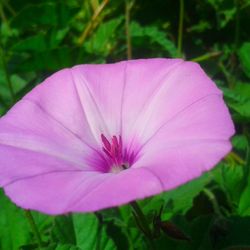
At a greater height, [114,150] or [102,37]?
[114,150]

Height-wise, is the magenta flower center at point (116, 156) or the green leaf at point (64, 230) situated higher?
the magenta flower center at point (116, 156)

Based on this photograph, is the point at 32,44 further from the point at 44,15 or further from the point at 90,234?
the point at 90,234

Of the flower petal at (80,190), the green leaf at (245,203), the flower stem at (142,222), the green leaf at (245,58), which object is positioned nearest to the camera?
the flower petal at (80,190)

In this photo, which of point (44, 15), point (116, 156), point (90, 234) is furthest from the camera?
point (44, 15)

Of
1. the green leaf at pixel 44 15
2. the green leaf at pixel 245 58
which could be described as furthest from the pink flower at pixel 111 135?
the green leaf at pixel 44 15

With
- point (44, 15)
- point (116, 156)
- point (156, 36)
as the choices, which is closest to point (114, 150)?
point (116, 156)

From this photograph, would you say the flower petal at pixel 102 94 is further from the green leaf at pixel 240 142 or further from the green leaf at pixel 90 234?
the green leaf at pixel 240 142

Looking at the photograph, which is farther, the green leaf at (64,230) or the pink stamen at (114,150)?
the green leaf at (64,230)
